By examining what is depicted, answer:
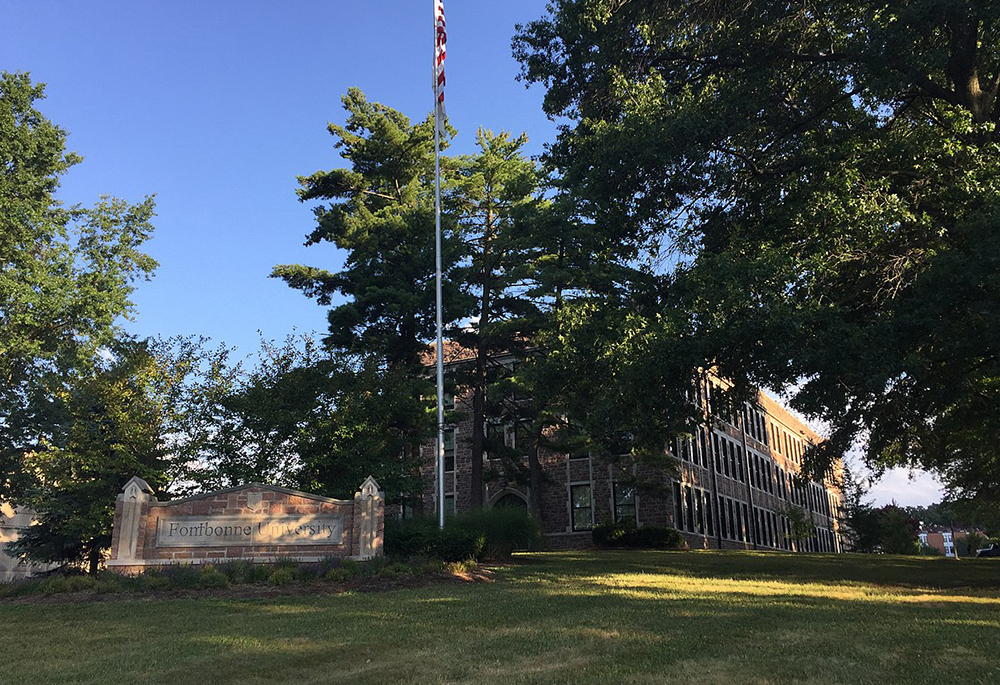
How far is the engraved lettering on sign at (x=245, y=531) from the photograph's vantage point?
16828 mm

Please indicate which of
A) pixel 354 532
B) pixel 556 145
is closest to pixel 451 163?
pixel 556 145

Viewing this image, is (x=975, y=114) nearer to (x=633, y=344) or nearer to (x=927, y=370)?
(x=927, y=370)

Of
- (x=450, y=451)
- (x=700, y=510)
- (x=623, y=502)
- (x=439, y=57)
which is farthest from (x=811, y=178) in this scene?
(x=450, y=451)

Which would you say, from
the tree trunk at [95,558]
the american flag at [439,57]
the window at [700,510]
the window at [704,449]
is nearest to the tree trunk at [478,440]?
the american flag at [439,57]

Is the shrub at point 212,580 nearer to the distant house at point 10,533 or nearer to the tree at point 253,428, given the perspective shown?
the tree at point 253,428

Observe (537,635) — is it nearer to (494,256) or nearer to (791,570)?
(791,570)

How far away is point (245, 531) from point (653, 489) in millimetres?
18176

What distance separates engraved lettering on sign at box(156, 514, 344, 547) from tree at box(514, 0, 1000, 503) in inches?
337

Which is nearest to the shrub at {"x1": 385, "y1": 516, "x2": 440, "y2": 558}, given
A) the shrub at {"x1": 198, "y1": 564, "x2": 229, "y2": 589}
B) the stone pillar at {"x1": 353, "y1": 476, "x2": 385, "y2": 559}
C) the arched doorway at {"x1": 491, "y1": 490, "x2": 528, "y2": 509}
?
the stone pillar at {"x1": 353, "y1": 476, "x2": 385, "y2": 559}

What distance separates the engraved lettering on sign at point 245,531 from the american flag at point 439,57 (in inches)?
529

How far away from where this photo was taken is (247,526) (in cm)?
1688

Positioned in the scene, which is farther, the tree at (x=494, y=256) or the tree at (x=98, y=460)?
the tree at (x=494, y=256)

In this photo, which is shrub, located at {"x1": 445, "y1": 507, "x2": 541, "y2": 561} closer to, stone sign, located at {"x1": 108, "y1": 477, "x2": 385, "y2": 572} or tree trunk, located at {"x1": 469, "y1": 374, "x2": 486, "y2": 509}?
stone sign, located at {"x1": 108, "y1": 477, "x2": 385, "y2": 572}

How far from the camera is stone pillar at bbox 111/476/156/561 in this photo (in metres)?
16.4
